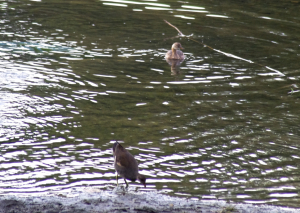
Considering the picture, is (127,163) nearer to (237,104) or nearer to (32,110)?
(32,110)

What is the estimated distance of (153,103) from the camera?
35.7 feet

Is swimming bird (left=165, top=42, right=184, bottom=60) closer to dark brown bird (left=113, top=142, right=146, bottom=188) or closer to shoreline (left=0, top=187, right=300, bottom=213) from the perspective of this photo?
dark brown bird (left=113, top=142, right=146, bottom=188)

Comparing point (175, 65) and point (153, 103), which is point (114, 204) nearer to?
point (153, 103)

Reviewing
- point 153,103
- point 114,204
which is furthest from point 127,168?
point 153,103

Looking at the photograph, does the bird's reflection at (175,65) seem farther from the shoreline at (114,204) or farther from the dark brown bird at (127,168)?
the shoreline at (114,204)

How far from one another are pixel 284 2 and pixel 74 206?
64.3 ft

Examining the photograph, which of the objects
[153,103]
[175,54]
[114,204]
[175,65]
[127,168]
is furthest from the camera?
[175,54]

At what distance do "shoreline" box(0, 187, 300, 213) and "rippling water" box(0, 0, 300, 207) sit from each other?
50 cm

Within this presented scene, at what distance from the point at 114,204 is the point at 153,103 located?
4.92 m

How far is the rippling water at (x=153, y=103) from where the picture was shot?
752 cm

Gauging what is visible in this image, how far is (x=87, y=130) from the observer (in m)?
9.17

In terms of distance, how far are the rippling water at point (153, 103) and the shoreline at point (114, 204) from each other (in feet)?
1.63

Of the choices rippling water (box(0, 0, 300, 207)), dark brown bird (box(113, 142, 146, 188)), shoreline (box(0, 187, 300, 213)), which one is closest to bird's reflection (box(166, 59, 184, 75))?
rippling water (box(0, 0, 300, 207))

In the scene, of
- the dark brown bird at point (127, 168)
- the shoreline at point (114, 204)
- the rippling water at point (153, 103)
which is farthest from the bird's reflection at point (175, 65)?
the shoreline at point (114, 204)
